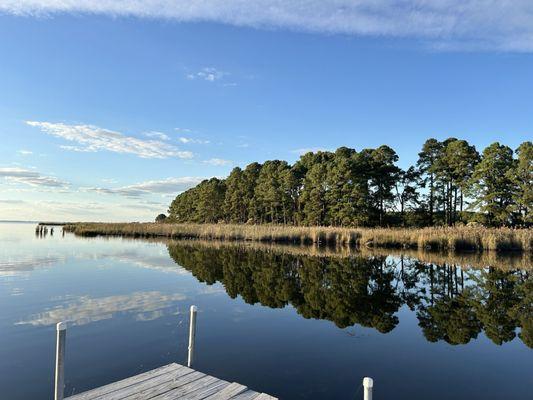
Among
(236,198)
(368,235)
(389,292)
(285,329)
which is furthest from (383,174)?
(285,329)

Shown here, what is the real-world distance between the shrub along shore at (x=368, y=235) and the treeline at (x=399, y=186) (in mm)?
9949

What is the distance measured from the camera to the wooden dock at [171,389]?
500 cm

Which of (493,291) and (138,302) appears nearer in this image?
(138,302)

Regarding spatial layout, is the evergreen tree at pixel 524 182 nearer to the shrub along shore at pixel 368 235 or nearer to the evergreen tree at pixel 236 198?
the shrub along shore at pixel 368 235

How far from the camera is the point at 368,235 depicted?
34938 mm

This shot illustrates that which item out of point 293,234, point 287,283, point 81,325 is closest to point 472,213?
point 293,234

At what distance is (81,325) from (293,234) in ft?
99.0

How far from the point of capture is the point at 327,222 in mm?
53031

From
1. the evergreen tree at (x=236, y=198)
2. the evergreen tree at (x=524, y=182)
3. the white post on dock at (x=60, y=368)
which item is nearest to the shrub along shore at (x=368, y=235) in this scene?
the evergreen tree at (x=524, y=182)

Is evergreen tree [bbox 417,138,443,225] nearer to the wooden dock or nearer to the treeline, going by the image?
the treeline

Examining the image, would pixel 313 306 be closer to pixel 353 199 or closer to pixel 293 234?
pixel 293 234

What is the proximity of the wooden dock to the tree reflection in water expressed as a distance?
4863 mm

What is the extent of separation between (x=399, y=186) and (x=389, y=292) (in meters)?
40.3

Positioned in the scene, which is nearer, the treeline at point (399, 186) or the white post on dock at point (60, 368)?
the white post on dock at point (60, 368)
